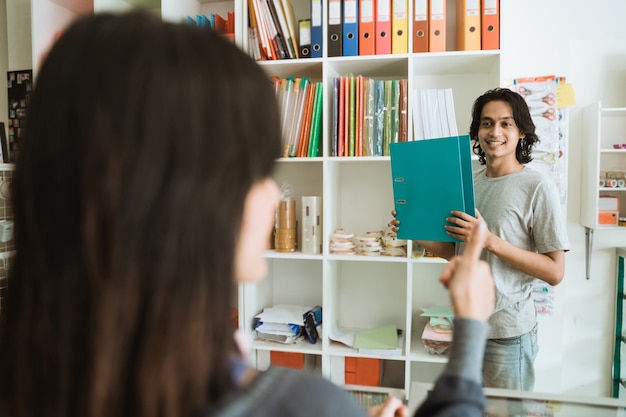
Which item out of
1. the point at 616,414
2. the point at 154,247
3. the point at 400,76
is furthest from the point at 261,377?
the point at 400,76

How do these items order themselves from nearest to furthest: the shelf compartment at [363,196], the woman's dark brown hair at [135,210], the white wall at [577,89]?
the woman's dark brown hair at [135,210] → the white wall at [577,89] → the shelf compartment at [363,196]

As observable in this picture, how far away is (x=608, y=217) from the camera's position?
2209 millimetres

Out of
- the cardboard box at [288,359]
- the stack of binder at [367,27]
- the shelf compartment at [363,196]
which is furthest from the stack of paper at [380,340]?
the stack of binder at [367,27]

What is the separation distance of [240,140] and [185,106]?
0.06 metres

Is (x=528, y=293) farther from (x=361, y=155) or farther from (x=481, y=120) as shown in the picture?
(x=361, y=155)

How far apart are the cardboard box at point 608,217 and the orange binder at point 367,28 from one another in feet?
4.64

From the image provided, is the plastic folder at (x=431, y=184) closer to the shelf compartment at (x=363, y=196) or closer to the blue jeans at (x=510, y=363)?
the blue jeans at (x=510, y=363)

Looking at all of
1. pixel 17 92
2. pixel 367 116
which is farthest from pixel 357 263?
pixel 17 92

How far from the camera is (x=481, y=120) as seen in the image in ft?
5.33

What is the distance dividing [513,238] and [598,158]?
103 centimetres

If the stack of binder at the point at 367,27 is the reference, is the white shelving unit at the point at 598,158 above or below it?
below

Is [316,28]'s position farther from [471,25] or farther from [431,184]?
[431,184]

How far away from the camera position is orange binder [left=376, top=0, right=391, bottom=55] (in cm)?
201

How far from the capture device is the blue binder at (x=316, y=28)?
205 cm
